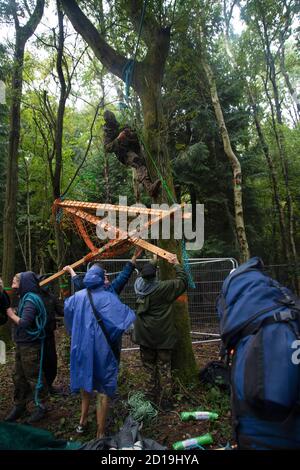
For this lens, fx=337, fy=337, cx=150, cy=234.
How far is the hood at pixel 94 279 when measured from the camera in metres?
3.78

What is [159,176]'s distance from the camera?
482 centimetres

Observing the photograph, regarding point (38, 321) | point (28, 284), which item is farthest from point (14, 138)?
point (38, 321)

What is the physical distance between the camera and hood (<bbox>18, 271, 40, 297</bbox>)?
14.5ft

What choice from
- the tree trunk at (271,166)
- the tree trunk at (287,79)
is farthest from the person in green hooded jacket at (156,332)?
the tree trunk at (287,79)

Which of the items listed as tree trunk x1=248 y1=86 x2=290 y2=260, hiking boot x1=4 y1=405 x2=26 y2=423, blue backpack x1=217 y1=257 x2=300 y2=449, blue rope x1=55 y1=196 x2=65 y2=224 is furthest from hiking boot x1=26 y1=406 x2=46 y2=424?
tree trunk x1=248 y1=86 x2=290 y2=260

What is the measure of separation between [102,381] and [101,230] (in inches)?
82.4

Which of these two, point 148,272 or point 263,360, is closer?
point 263,360

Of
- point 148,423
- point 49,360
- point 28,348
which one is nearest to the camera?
point 148,423

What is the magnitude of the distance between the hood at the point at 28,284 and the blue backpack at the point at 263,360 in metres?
3.02

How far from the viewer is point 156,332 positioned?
177 inches

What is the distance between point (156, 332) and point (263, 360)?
9.05ft

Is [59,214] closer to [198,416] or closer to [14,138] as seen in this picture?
[14,138]
